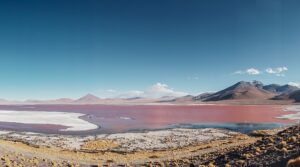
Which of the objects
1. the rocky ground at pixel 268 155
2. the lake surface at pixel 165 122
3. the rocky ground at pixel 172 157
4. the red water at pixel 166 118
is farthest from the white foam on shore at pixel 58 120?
the rocky ground at pixel 268 155

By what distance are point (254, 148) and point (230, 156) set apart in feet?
5.06

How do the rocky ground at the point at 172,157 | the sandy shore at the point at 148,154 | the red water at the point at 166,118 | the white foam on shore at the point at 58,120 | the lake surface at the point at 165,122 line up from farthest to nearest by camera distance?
the red water at the point at 166,118 < the white foam on shore at the point at 58,120 < the lake surface at the point at 165,122 < the sandy shore at the point at 148,154 < the rocky ground at the point at 172,157

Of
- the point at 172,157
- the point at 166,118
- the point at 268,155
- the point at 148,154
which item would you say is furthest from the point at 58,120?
the point at 268,155

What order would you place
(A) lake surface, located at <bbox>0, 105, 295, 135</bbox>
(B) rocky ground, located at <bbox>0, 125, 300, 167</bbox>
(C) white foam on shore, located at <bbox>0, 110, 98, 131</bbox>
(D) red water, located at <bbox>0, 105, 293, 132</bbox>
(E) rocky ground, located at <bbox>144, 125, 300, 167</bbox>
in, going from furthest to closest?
(D) red water, located at <bbox>0, 105, 293, 132</bbox>
(C) white foam on shore, located at <bbox>0, 110, 98, 131</bbox>
(A) lake surface, located at <bbox>0, 105, 295, 135</bbox>
(B) rocky ground, located at <bbox>0, 125, 300, 167</bbox>
(E) rocky ground, located at <bbox>144, 125, 300, 167</bbox>

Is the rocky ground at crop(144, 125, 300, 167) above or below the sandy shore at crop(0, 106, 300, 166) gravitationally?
above

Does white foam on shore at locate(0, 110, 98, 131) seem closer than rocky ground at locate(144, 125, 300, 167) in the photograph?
No

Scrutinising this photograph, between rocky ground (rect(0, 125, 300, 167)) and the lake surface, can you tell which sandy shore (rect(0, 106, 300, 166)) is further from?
the lake surface

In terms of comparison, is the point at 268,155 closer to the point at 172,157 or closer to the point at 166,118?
the point at 172,157

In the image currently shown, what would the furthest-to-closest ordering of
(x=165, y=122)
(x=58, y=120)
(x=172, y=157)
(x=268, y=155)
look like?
1. (x=58, y=120)
2. (x=165, y=122)
3. (x=172, y=157)
4. (x=268, y=155)

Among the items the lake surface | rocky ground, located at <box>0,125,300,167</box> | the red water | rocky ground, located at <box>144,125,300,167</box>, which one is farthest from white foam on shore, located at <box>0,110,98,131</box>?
rocky ground, located at <box>144,125,300,167</box>

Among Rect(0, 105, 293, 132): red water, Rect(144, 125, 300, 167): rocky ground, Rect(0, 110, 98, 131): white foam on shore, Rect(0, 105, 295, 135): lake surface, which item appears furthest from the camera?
Rect(0, 105, 293, 132): red water

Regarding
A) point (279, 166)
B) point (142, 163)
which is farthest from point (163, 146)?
point (279, 166)

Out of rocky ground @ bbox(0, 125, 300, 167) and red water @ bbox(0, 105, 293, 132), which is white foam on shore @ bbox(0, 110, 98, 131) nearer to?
red water @ bbox(0, 105, 293, 132)

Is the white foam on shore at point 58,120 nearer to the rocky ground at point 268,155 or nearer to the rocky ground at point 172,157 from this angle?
the rocky ground at point 172,157
